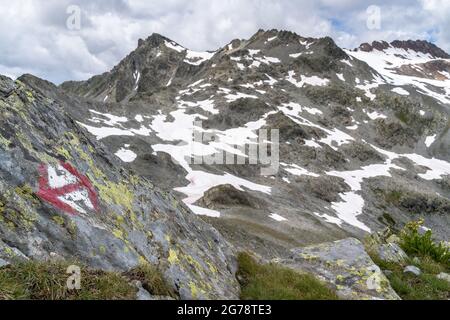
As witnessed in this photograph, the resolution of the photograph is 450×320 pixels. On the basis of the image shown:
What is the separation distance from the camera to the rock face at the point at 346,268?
1223 centimetres

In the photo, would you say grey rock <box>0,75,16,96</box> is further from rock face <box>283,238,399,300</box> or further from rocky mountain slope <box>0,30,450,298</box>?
rock face <box>283,238,399,300</box>

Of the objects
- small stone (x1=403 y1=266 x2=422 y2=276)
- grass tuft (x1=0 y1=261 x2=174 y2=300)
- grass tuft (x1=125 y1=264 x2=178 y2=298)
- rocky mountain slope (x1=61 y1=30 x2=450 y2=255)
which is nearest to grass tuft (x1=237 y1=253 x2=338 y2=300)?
grass tuft (x1=125 y1=264 x2=178 y2=298)

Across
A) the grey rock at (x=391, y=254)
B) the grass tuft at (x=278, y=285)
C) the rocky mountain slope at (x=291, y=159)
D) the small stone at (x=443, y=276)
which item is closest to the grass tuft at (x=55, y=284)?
the grass tuft at (x=278, y=285)

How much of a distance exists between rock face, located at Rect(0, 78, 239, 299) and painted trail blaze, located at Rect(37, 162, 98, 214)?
0.03 meters

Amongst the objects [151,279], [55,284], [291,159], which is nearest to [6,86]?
[55,284]

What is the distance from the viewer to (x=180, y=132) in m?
142

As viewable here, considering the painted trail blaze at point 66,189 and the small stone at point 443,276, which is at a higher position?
the painted trail blaze at point 66,189

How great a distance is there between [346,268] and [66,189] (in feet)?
28.3

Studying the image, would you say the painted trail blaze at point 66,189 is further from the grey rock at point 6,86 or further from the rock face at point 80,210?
the grey rock at point 6,86

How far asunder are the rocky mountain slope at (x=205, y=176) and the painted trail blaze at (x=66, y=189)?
38 mm

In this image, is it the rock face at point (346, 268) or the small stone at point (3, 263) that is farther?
the rock face at point (346, 268)
